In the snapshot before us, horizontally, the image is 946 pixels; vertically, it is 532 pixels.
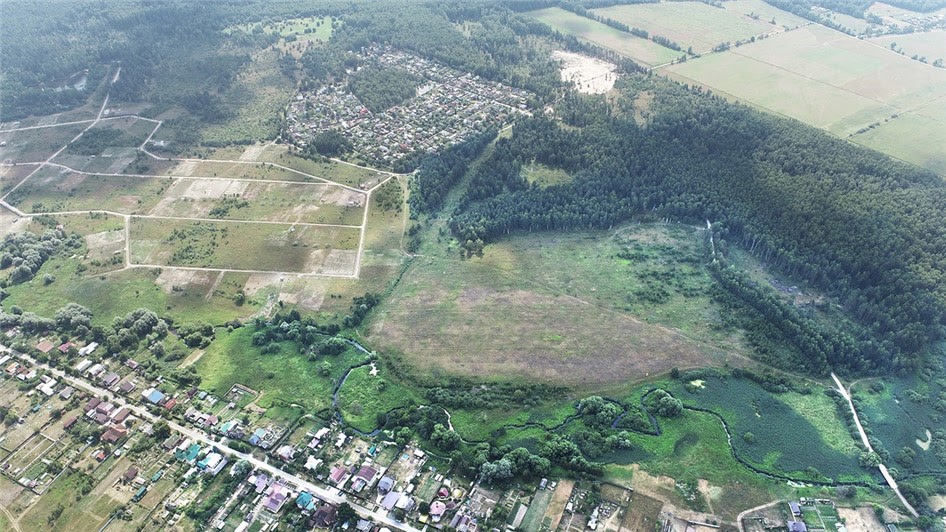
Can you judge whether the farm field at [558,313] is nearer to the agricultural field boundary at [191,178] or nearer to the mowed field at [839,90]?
the agricultural field boundary at [191,178]

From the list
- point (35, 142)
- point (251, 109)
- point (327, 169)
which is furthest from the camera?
point (251, 109)

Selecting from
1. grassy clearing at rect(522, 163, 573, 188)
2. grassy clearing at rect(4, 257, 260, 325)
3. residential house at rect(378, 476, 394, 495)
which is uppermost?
grassy clearing at rect(522, 163, 573, 188)

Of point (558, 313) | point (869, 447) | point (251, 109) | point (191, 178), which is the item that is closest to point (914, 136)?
point (869, 447)

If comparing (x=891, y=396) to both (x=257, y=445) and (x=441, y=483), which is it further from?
(x=257, y=445)

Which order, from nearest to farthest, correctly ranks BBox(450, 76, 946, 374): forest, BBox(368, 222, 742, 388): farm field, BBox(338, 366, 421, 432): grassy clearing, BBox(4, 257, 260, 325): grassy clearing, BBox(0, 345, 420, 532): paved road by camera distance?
BBox(0, 345, 420, 532): paved road < BBox(338, 366, 421, 432): grassy clearing < BBox(368, 222, 742, 388): farm field < BBox(450, 76, 946, 374): forest < BBox(4, 257, 260, 325): grassy clearing

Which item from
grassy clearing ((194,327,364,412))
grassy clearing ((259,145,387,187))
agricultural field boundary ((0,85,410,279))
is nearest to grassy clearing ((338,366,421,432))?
grassy clearing ((194,327,364,412))

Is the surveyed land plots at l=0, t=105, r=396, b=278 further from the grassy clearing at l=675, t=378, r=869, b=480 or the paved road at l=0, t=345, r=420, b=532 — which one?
the grassy clearing at l=675, t=378, r=869, b=480

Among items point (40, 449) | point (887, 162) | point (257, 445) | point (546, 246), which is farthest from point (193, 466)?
point (887, 162)

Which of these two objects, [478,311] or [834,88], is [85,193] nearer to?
[478,311]
